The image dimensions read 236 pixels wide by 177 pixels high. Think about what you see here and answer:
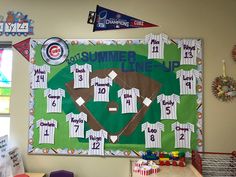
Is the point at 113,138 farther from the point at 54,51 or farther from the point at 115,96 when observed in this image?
the point at 54,51

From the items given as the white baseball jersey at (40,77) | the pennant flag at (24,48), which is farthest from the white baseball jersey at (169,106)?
the pennant flag at (24,48)

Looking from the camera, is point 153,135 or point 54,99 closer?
point 153,135

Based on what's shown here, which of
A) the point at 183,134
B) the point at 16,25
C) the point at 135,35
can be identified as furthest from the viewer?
the point at 16,25

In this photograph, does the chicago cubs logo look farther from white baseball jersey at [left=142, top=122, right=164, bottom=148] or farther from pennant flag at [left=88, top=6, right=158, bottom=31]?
white baseball jersey at [left=142, top=122, right=164, bottom=148]

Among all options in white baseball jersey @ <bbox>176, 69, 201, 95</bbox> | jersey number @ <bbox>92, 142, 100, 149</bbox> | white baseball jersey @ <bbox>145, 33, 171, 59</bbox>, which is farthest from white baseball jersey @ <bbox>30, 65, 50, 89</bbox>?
white baseball jersey @ <bbox>176, 69, 201, 95</bbox>

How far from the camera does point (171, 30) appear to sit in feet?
8.67

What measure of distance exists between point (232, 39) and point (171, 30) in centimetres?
61

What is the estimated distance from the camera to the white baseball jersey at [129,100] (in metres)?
2.61

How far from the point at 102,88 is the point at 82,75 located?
0.25 m

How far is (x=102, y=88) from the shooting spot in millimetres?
2645

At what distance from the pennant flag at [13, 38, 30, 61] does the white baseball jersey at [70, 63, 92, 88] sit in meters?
0.55

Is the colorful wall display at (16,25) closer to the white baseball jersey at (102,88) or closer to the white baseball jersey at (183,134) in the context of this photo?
the white baseball jersey at (102,88)

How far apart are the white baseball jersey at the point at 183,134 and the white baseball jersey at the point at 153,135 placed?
5.8 inches

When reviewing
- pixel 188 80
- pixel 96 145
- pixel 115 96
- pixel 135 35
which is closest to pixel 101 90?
pixel 115 96
